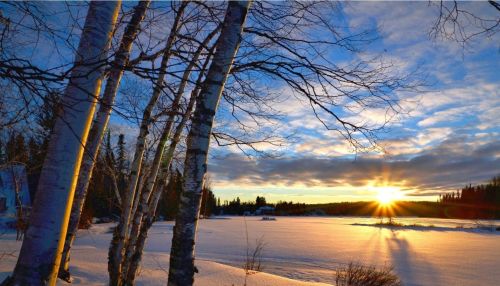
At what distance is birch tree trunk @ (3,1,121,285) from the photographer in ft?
8.20

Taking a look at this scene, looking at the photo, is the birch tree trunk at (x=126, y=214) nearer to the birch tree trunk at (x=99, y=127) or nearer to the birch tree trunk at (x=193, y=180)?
the birch tree trunk at (x=99, y=127)

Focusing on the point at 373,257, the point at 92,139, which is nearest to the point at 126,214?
the point at 92,139

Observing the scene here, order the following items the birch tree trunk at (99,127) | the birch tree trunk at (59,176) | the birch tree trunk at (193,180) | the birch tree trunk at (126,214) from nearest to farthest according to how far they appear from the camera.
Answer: the birch tree trunk at (59,176), the birch tree trunk at (193,180), the birch tree trunk at (99,127), the birch tree trunk at (126,214)

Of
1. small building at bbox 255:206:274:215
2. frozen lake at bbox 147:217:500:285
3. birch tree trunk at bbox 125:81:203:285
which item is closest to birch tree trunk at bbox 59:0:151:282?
birch tree trunk at bbox 125:81:203:285

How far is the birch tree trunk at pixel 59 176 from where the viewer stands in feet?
8.20

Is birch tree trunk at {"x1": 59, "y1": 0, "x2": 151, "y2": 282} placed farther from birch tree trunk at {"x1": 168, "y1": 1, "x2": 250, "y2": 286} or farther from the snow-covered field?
the snow-covered field

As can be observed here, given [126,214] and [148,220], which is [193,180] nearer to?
[126,214]

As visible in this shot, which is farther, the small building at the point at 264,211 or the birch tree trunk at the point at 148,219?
the small building at the point at 264,211

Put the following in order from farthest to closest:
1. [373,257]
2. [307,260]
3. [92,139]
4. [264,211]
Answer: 1. [264,211]
2. [373,257]
3. [307,260]
4. [92,139]

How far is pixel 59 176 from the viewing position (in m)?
2.53

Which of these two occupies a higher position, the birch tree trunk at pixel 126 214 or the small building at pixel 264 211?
the small building at pixel 264 211

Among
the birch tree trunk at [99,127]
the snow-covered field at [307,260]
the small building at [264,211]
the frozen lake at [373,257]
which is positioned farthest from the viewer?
the small building at [264,211]

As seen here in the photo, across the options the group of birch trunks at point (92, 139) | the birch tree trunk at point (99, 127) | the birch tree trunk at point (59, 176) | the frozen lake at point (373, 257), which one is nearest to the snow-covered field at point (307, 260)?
the frozen lake at point (373, 257)

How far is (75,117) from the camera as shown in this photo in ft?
8.44
